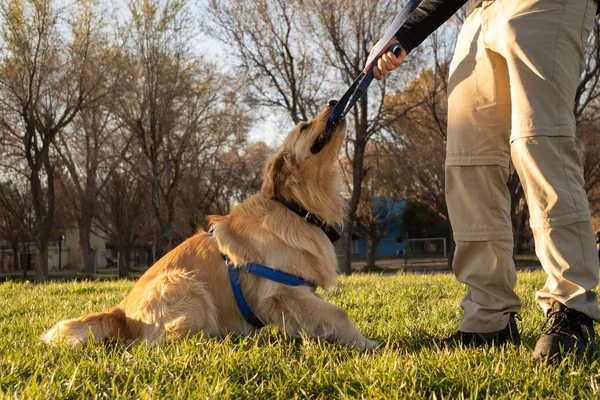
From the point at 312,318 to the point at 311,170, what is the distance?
3.61ft

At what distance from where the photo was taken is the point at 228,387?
6.46 ft

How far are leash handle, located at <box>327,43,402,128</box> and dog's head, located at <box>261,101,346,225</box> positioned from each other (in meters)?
0.06

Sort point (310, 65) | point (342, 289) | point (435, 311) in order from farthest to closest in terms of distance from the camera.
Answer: point (310, 65) → point (342, 289) → point (435, 311)

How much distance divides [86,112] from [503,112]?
24.8m

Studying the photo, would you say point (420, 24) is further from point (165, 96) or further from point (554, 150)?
point (165, 96)

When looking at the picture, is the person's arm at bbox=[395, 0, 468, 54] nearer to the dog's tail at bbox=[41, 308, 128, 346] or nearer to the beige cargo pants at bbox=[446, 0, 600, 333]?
the beige cargo pants at bbox=[446, 0, 600, 333]

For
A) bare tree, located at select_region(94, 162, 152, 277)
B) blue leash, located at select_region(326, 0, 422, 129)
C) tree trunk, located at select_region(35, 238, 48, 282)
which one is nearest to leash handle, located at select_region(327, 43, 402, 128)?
blue leash, located at select_region(326, 0, 422, 129)

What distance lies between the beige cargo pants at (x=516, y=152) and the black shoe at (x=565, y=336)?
2.3 inches

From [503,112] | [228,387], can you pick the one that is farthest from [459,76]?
[228,387]

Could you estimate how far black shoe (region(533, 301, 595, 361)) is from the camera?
2244 millimetres

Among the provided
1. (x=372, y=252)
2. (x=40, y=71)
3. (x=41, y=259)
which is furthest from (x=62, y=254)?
(x=40, y=71)

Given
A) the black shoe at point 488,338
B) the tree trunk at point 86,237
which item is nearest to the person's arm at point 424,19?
the black shoe at point 488,338

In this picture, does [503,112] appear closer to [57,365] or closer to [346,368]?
[346,368]

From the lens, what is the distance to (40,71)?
715 inches
